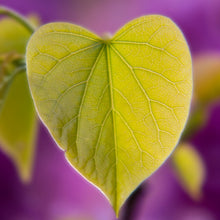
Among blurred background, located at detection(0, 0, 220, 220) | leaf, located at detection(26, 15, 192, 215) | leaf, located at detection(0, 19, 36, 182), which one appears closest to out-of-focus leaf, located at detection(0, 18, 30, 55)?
leaf, located at detection(0, 19, 36, 182)

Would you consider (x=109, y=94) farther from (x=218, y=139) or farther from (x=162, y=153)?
(x=218, y=139)

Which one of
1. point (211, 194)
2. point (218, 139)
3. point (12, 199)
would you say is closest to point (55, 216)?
point (12, 199)

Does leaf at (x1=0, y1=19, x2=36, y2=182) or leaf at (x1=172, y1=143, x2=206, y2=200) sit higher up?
leaf at (x1=0, y1=19, x2=36, y2=182)

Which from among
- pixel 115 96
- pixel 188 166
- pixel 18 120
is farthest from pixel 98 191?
pixel 115 96

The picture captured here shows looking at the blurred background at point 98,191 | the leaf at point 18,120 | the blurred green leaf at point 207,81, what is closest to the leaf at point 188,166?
the blurred green leaf at point 207,81

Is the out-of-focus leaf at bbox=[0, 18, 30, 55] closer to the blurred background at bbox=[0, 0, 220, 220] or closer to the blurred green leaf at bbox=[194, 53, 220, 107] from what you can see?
the blurred green leaf at bbox=[194, 53, 220, 107]

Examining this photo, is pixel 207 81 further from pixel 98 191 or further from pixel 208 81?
pixel 98 191

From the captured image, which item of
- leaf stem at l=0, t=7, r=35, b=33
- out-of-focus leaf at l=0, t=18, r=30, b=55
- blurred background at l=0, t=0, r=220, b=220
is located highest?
leaf stem at l=0, t=7, r=35, b=33
